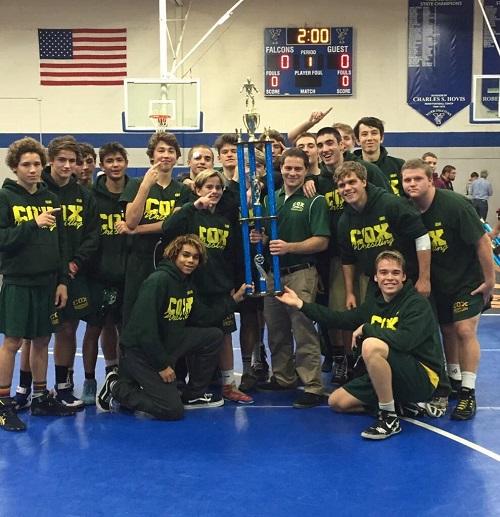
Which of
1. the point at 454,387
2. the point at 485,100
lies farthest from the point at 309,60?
the point at 454,387

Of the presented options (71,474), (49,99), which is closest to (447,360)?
(71,474)

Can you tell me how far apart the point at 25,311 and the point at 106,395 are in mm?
841

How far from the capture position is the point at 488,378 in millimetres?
5152

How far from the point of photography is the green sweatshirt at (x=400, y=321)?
398 cm

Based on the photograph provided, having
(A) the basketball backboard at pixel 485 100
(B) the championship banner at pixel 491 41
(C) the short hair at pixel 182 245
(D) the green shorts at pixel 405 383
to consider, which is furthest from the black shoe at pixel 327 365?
(B) the championship banner at pixel 491 41

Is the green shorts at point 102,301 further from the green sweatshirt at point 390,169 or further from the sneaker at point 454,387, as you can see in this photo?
the sneaker at point 454,387

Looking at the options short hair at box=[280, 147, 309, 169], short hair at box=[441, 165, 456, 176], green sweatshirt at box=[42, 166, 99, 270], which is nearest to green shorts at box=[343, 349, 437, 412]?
short hair at box=[280, 147, 309, 169]

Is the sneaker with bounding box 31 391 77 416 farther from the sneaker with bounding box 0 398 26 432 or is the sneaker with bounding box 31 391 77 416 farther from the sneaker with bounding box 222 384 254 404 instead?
the sneaker with bounding box 222 384 254 404

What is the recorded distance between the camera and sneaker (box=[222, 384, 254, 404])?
454cm

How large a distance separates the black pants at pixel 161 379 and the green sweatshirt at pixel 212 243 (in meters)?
0.32

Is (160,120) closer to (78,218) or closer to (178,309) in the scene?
(78,218)

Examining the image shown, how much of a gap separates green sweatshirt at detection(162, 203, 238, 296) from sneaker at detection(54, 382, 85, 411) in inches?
45.3

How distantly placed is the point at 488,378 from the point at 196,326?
247cm

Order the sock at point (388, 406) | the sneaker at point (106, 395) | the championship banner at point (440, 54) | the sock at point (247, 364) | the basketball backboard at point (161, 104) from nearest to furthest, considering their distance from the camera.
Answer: the sock at point (388, 406) < the sneaker at point (106, 395) < the sock at point (247, 364) < the basketball backboard at point (161, 104) < the championship banner at point (440, 54)
